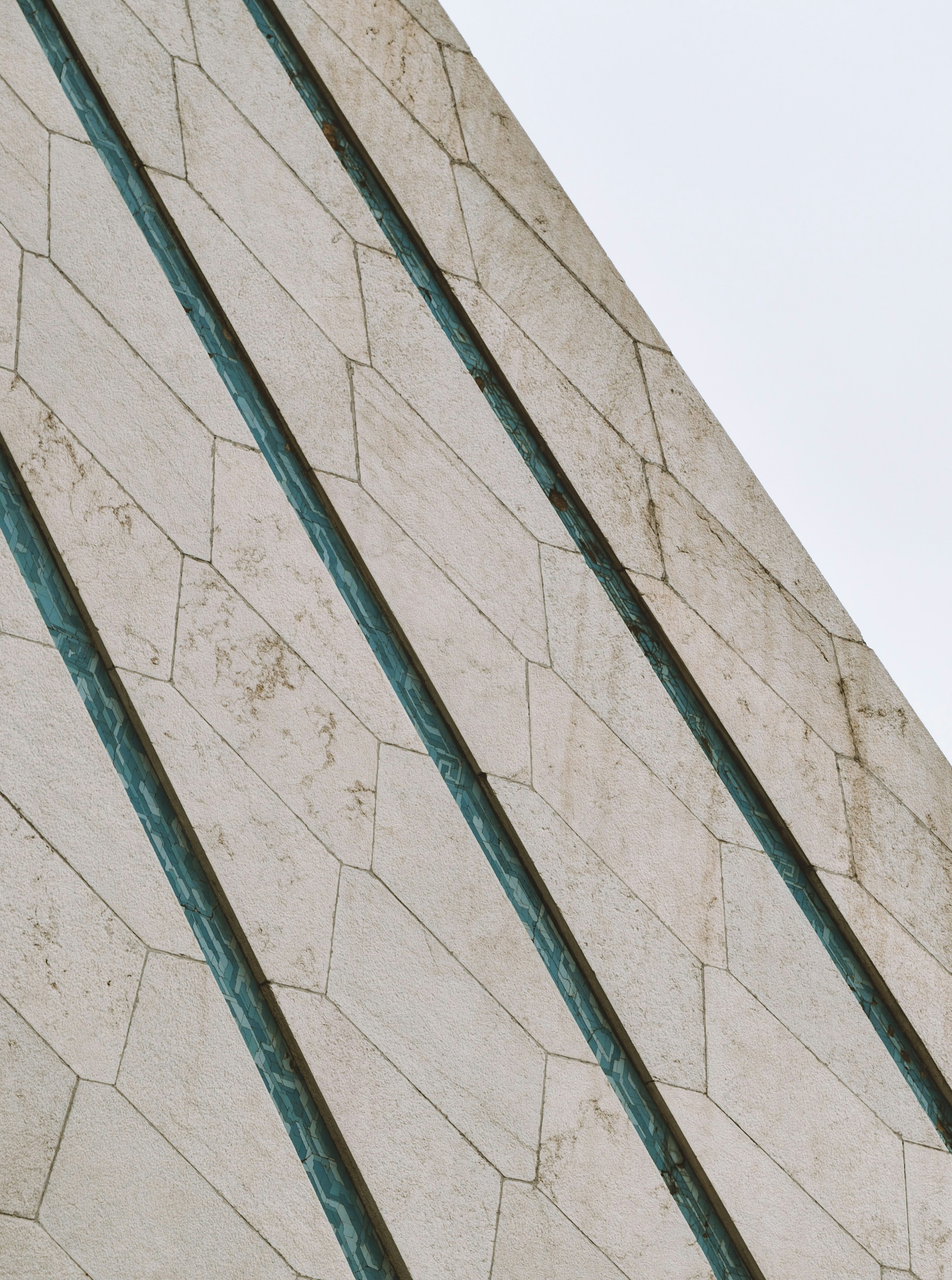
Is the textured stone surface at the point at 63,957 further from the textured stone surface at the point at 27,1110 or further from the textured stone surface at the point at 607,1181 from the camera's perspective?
the textured stone surface at the point at 607,1181

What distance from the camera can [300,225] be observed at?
9.25 feet

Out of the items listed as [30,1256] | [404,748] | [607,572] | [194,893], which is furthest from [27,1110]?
[607,572]

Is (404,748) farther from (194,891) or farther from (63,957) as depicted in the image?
(63,957)

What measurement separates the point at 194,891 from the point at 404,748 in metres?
0.48

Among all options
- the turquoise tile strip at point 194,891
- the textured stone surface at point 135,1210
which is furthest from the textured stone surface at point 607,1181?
the textured stone surface at point 135,1210

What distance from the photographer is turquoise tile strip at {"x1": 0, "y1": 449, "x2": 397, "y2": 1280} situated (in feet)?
6.47

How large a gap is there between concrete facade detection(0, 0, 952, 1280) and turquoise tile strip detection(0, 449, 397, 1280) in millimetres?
19

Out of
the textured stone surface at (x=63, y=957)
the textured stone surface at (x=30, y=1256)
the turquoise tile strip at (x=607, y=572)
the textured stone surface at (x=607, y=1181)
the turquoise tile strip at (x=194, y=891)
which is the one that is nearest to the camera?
the textured stone surface at (x=30, y=1256)

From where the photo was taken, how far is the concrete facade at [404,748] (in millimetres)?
1925

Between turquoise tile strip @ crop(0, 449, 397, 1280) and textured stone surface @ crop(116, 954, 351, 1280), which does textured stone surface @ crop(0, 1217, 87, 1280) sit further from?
turquoise tile strip @ crop(0, 449, 397, 1280)

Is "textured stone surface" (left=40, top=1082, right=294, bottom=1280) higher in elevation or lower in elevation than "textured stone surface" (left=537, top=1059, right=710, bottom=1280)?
lower

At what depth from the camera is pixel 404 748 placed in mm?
2377

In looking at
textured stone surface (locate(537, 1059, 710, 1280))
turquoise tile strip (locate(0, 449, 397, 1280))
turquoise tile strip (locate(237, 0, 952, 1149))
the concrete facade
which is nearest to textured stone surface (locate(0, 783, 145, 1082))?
the concrete facade

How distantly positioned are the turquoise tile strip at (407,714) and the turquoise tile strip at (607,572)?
1.72 feet
